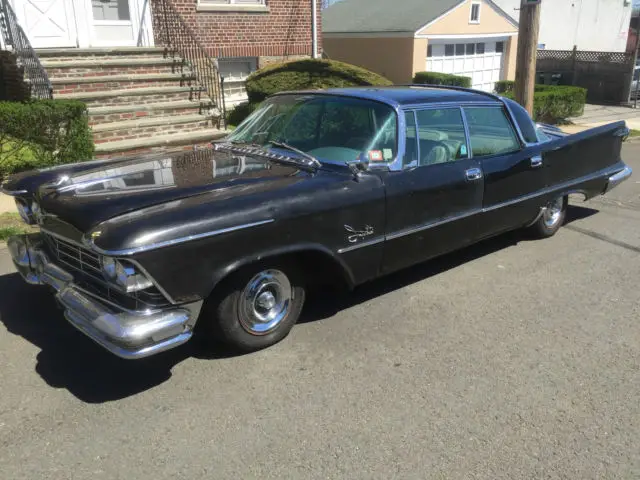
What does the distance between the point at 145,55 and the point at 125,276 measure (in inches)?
370

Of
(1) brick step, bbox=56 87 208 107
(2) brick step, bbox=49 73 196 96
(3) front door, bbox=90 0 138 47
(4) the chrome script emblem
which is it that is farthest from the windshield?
(3) front door, bbox=90 0 138 47

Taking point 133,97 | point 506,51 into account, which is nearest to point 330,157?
point 133,97

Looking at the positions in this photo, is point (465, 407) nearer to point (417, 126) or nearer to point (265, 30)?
point (417, 126)

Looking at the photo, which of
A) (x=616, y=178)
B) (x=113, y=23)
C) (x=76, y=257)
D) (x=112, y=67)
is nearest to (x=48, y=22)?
(x=113, y=23)

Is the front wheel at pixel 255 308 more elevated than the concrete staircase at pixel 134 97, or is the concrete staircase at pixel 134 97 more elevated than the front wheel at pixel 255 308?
the concrete staircase at pixel 134 97

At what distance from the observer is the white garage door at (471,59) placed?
20595 millimetres

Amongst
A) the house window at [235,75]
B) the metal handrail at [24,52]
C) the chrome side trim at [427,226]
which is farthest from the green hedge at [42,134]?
the house window at [235,75]

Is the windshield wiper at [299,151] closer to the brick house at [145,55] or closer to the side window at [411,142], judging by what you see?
the side window at [411,142]

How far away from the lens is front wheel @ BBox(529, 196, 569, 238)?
6.01 metres

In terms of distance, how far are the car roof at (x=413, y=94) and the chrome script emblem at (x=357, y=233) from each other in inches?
39.3

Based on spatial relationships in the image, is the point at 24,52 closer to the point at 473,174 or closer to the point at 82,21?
the point at 82,21

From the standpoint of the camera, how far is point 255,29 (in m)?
13.5

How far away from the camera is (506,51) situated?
22.8 metres

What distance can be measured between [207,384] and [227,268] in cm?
71
